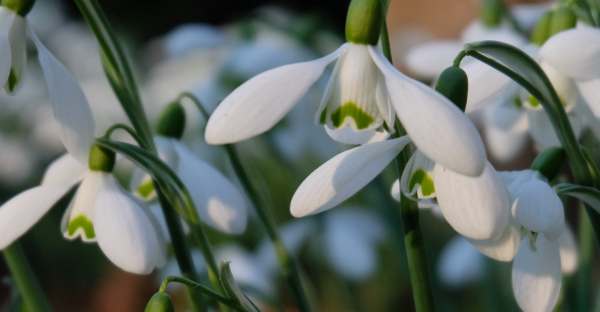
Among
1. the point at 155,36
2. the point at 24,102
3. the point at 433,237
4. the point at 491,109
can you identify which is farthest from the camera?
the point at 155,36

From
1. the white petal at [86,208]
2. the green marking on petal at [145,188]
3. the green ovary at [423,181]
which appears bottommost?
the green marking on petal at [145,188]

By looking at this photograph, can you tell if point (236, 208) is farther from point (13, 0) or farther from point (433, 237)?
point (433, 237)

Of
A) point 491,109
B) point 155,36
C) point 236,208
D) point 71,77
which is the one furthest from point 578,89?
point 155,36

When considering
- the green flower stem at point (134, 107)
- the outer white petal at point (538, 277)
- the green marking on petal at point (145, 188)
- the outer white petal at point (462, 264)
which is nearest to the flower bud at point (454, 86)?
the outer white petal at point (538, 277)

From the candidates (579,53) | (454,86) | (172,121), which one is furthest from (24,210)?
(579,53)

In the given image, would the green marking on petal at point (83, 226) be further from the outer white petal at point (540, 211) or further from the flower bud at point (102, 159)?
the outer white petal at point (540, 211)

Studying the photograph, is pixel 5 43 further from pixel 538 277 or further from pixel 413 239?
pixel 538 277
